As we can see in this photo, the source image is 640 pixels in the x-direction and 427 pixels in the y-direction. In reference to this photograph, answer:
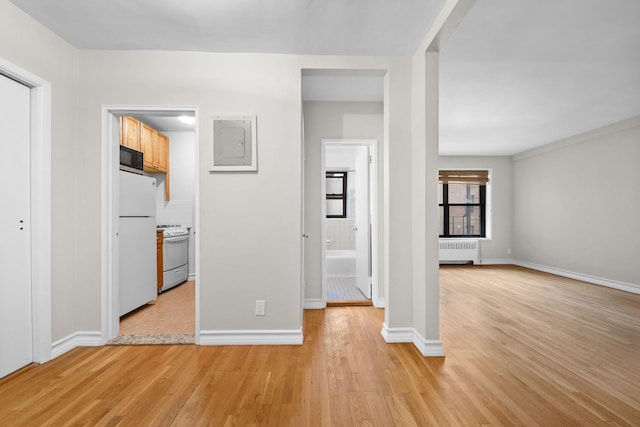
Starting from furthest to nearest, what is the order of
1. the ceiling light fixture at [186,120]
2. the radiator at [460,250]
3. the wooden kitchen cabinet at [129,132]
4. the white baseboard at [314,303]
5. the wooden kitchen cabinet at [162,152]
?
the radiator at [460,250] < the wooden kitchen cabinet at [162,152] < the ceiling light fixture at [186,120] < the wooden kitchen cabinet at [129,132] < the white baseboard at [314,303]

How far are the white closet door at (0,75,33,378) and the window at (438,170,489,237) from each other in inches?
279

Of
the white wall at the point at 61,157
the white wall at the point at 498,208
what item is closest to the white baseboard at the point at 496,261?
the white wall at the point at 498,208

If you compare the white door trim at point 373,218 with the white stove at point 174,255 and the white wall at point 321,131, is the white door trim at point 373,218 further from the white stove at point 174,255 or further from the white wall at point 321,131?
the white stove at point 174,255

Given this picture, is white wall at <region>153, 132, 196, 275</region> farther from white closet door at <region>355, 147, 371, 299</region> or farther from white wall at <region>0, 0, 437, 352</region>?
white closet door at <region>355, 147, 371, 299</region>

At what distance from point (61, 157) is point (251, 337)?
Answer: 6.87 ft

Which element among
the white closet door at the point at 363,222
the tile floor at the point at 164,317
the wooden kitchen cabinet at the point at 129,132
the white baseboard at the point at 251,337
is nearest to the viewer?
the white baseboard at the point at 251,337

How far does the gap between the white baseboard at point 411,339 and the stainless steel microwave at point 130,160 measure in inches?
123

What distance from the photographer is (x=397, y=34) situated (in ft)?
7.75

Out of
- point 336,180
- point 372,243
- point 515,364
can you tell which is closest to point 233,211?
point 372,243

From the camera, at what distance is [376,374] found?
2.08 m

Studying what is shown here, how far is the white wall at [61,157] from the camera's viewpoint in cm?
224

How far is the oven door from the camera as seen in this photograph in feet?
14.4

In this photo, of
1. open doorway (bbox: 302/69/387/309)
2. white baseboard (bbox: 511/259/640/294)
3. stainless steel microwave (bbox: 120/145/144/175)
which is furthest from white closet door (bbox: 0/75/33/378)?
white baseboard (bbox: 511/259/640/294)

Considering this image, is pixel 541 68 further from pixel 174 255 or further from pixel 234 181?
pixel 174 255
